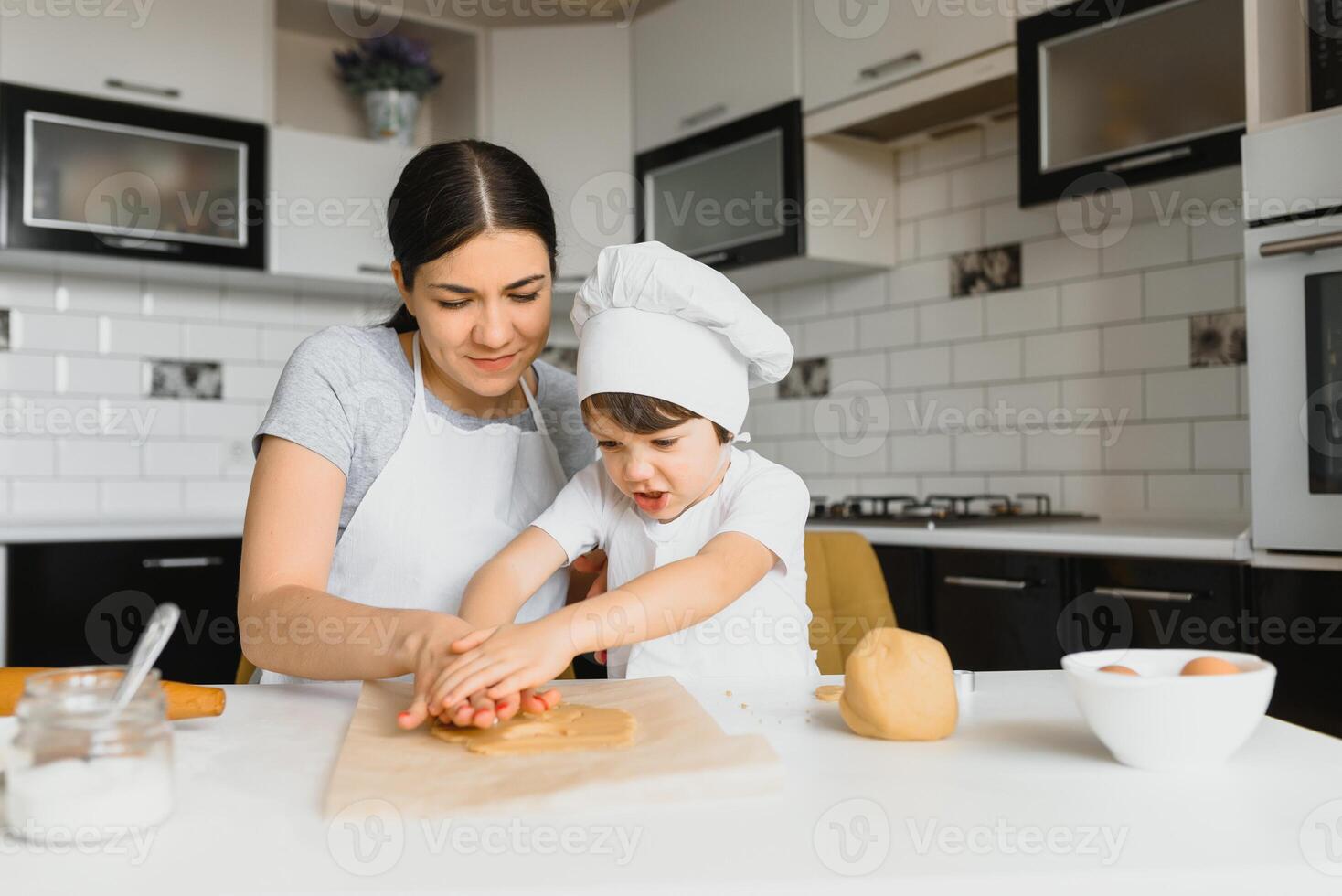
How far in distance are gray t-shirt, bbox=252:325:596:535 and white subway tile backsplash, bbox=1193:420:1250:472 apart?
62.1 inches

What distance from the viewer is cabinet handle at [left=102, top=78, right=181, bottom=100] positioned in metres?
2.97

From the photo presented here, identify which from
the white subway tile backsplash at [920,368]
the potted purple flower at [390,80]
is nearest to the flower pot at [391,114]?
the potted purple flower at [390,80]

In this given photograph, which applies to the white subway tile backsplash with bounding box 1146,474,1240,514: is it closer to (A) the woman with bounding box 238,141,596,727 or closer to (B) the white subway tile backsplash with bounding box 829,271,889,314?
(B) the white subway tile backsplash with bounding box 829,271,889,314

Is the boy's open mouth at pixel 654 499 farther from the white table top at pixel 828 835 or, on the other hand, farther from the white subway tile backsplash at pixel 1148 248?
A: the white subway tile backsplash at pixel 1148 248

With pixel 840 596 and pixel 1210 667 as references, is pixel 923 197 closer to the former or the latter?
pixel 840 596

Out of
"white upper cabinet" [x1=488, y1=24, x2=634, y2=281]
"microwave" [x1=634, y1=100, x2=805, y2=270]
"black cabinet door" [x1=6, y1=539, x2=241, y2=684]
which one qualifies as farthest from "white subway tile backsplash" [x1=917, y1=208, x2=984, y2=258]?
"black cabinet door" [x1=6, y1=539, x2=241, y2=684]

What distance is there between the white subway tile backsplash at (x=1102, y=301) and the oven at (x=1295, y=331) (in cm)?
66

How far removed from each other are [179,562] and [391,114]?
149cm

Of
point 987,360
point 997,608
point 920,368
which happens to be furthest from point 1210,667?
point 920,368

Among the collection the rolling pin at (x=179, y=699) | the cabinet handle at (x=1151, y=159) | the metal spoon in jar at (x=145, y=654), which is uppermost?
the cabinet handle at (x=1151, y=159)

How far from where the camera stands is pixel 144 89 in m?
3.01

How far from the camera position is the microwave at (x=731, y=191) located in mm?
3043

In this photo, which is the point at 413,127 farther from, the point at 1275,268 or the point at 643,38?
the point at 1275,268

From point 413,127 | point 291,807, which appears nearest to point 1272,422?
point 291,807
